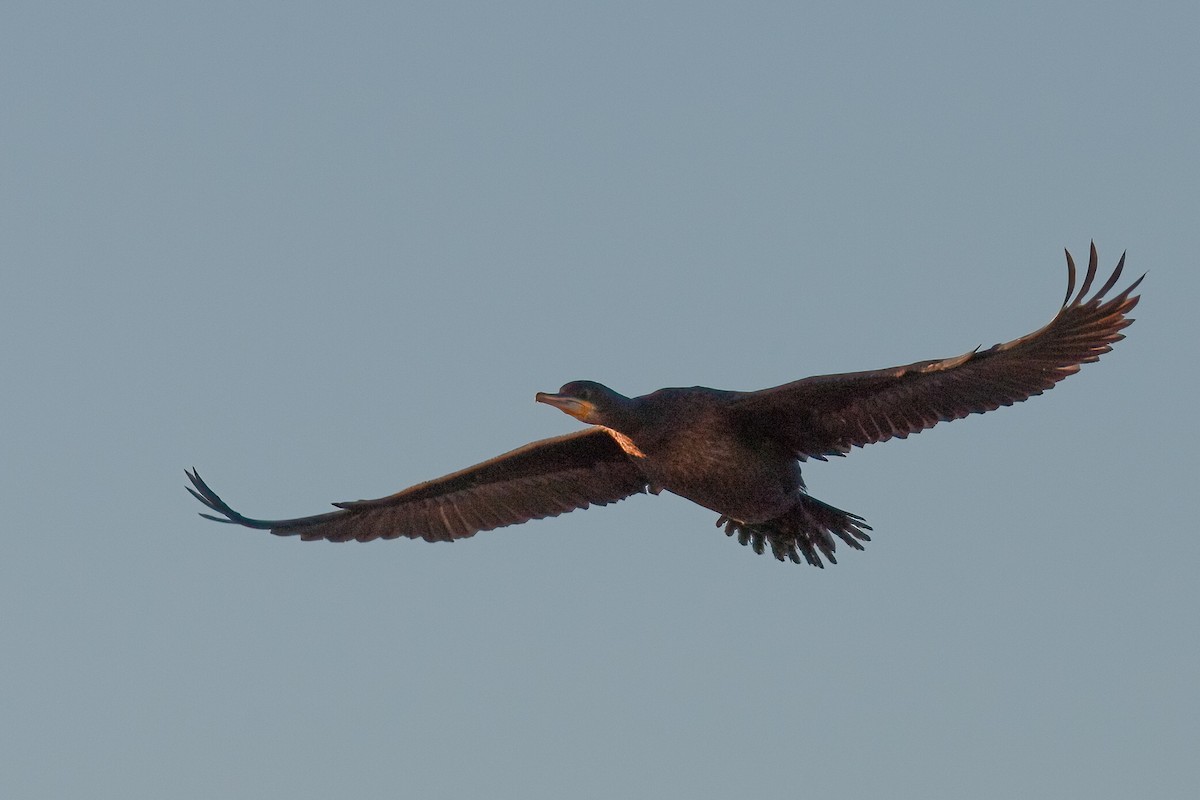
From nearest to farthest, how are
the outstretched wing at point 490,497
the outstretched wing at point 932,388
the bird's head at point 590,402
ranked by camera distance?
the outstretched wing at point 932,388 → the bird's head at point 590,402 → the outstretched wing at point 490,497

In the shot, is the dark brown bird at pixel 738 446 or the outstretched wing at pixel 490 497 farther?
the outstretched wing at pixel 490 497

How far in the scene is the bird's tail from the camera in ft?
44.2

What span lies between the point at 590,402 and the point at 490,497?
5.52ft

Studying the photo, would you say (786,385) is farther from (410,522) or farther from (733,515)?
(410,522)

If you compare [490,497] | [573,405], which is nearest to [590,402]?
[573,405]

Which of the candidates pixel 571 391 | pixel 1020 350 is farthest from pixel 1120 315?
pixel 571 391

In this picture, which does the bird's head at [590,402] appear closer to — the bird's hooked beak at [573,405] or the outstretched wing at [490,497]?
the bird's hooked beak at [573,405]

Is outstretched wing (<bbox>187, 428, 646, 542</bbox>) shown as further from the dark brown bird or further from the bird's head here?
the bird's head

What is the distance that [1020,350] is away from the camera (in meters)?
12.0

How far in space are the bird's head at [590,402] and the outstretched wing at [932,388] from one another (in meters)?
0.68

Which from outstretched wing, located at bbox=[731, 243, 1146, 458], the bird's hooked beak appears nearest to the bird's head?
the bird's hooked beak

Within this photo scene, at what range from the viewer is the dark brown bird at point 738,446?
39.6ft

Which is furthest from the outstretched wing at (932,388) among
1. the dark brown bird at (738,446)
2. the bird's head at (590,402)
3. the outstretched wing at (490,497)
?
the outstretched wing at (490,497)

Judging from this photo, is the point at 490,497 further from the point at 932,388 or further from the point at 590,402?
the point at 932,388
